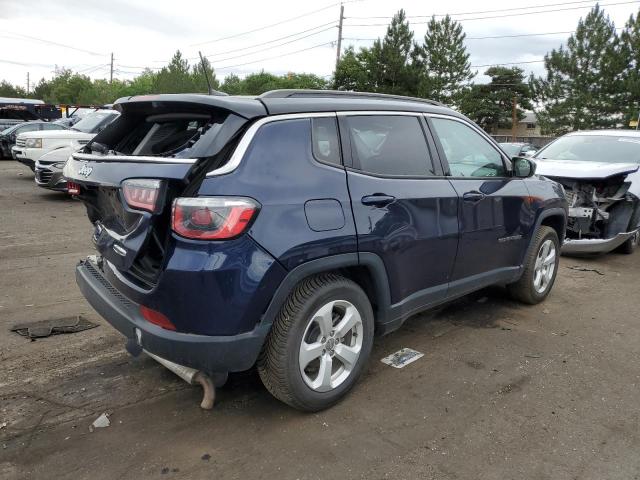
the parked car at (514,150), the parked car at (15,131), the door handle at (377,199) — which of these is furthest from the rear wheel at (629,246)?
the parked car at (15,131)

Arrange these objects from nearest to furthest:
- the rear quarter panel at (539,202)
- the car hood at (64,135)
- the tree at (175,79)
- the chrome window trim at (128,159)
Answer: the chrome window trim at (128,159), the rear quarter panel at (539,202), the car hood at (64,135), the tree at (175,79)

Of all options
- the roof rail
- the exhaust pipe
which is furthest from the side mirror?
the exhaust pipe

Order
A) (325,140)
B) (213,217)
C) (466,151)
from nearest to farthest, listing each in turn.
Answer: (213,217) < (325,140) < (466,151)

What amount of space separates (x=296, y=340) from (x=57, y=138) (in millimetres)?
10962

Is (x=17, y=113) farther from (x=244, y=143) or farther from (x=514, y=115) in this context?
(x=514, y=115)

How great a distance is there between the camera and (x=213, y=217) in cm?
254

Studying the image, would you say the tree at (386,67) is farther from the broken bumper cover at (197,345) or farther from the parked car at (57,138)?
the broken bumper cover at (197,345)

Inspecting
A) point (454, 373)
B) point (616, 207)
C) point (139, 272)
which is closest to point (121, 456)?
point (139, 272)

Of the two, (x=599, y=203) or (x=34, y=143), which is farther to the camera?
(x=34, y=143)

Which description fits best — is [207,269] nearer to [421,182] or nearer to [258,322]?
[258,322]

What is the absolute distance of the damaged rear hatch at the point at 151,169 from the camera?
2641mm

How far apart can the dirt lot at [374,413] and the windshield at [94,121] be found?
26.9ft

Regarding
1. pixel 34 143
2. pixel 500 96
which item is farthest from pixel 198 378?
pixel 500 96

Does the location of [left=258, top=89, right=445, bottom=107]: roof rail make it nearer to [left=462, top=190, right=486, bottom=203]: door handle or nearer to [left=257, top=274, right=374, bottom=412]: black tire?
[left=462, top=190, right=486, bottom=203]: door handle
